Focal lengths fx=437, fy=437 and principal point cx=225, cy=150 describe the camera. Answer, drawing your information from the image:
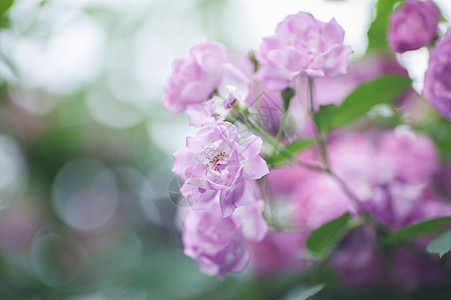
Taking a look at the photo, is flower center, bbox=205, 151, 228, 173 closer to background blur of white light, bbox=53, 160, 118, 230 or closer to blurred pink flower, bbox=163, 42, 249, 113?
blurred pink flower, bbox=163, 42, 249, 113

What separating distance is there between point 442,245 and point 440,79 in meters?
0.14

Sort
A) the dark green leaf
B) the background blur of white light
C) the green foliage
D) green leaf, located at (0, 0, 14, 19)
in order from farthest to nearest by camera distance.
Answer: the background blur of white light
green leaf, located at (0, 0, 14, 19)
the green foliage
the dark green leaf

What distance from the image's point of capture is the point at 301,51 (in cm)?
37

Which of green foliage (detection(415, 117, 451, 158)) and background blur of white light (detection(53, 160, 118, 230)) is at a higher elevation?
green foliage (detection(415, 117, 451, 158))

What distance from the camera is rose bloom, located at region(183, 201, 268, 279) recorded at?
38 centimetres

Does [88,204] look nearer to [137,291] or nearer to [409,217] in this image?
[137,291]

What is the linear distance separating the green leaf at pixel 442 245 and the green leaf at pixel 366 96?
0.15 meters

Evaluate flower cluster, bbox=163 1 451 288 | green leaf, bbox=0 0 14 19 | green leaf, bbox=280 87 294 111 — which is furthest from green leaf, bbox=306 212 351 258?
green leaf, bbox=0 0 14 19

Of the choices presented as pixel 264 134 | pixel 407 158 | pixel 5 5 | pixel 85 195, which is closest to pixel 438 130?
pixel 407 158

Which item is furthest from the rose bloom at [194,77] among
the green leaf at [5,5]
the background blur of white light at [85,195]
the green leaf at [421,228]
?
the background blur of white light at [85,195]

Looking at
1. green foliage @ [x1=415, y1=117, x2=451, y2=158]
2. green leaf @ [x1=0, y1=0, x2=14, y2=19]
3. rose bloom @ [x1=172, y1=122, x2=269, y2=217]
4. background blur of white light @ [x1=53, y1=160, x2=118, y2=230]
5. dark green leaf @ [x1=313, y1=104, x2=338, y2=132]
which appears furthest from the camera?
background blur of white light @ [x1=53, y1=160, x2=118, y2=230]

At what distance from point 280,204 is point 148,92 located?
0.59m

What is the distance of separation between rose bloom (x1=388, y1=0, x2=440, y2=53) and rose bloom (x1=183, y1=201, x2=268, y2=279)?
207mm

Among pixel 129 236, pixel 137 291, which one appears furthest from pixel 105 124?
pixel 137 291
